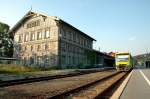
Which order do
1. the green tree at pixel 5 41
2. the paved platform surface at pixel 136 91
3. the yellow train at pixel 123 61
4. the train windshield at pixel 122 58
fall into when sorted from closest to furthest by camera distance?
the paved platform surface at pixel 136 91, the yellow train at pixel 123 61, the train windshield at pixel 122 58, the green tree at pixel 5 41

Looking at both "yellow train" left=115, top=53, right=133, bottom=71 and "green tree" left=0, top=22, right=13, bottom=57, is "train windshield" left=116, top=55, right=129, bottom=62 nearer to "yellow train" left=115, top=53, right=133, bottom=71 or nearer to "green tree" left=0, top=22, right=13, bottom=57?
"yellow train" left=115, top=53, right=133, bottom=71

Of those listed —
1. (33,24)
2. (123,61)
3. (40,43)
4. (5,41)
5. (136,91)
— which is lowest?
(136,91)

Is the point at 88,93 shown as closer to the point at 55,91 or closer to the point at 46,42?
the point at 55,91

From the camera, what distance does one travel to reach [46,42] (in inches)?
1837

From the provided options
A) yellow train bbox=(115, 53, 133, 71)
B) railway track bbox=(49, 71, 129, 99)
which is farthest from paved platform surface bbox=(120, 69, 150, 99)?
yellow train bbox=(115, 53, 133, 71)

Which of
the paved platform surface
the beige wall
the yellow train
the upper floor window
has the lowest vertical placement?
the paved platform surface

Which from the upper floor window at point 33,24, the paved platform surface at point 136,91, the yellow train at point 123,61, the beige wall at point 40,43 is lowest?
the paved platform surface at point 136,91

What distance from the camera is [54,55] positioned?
44312 mm

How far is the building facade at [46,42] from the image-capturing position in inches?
1766

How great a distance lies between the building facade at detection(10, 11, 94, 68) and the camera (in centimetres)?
4484

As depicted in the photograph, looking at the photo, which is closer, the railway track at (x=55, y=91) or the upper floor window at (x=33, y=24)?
the railway track at (x=55, y=91)

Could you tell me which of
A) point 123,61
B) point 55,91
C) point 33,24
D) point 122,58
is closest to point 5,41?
point 33,24

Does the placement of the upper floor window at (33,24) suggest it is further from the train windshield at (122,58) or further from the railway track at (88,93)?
the railway track at (88,93)

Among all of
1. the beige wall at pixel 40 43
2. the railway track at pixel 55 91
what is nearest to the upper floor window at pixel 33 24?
the beige wall at pixel 40 43
